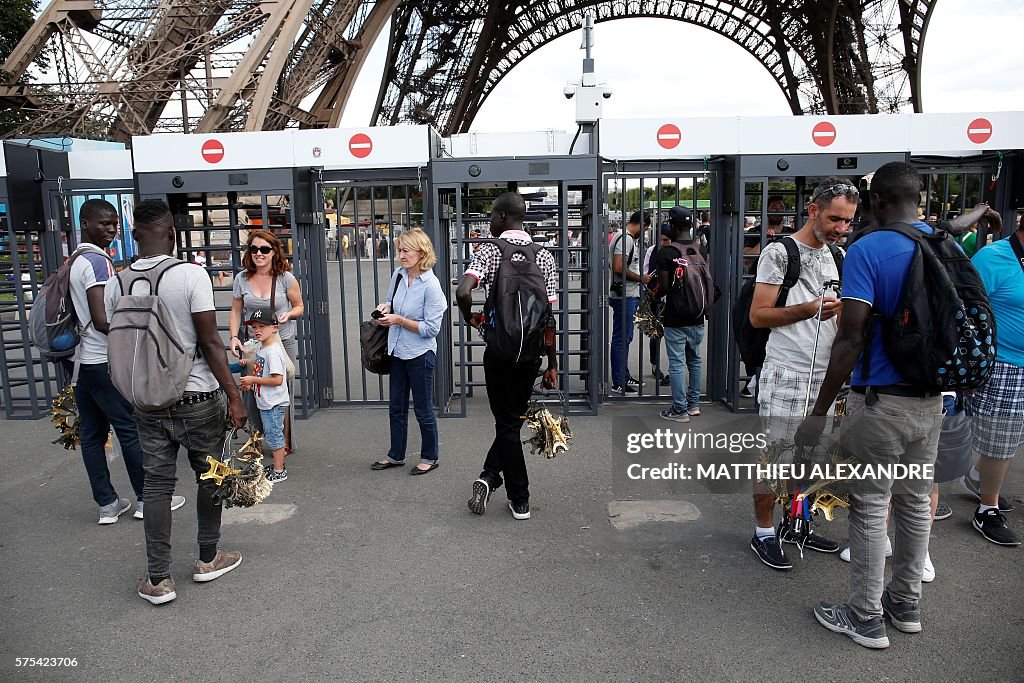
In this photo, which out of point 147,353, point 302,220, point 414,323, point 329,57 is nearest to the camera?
point 147,353

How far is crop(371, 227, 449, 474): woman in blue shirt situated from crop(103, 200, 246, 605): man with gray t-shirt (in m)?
1.69

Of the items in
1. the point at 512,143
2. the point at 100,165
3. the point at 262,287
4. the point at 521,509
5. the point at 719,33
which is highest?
the point at 719,33

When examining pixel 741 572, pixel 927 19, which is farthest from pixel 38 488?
pixel 927 19

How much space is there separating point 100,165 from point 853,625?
760 cm

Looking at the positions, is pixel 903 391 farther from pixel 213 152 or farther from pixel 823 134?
pixel 213 152

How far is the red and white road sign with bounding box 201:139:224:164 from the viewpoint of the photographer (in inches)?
264

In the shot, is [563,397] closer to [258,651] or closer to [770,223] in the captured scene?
[770,223]

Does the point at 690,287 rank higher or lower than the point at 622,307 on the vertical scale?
higher

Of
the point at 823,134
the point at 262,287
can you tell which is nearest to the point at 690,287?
the point at 823,134

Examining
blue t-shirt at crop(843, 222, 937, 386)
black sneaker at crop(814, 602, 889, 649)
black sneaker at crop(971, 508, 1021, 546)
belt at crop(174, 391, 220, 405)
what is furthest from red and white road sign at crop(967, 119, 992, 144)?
belt at crop(174, 391, 220, 405)

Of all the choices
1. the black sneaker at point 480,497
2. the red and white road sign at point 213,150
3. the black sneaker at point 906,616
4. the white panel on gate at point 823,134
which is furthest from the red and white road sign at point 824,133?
the red and white road sign at point 213,150

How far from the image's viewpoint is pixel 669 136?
22.2 ft

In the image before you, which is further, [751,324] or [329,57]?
[329,57]

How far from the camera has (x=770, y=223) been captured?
8.95 metres
